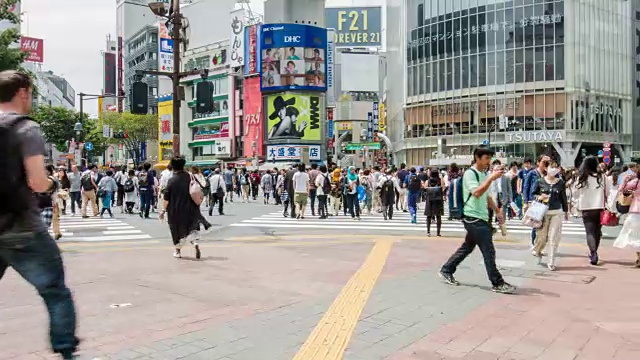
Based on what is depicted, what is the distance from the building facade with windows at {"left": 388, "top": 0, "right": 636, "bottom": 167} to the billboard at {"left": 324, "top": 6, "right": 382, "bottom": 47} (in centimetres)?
4012

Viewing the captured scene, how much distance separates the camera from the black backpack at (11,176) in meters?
3.37

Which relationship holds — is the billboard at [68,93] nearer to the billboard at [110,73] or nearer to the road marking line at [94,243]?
the billboard at [110,73]

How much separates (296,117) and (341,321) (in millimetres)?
56158

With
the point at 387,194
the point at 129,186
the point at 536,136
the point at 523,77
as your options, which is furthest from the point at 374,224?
the point at 523,77

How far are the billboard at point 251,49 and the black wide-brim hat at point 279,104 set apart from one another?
445cm

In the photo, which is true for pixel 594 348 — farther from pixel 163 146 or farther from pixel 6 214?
pixel 163 146

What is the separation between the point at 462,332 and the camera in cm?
505

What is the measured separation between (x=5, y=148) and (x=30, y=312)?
3071 millimetres

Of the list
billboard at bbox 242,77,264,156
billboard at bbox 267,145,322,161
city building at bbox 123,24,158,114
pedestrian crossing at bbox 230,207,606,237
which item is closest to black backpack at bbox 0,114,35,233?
pedestrian crossing at bbox 230,207,606,237

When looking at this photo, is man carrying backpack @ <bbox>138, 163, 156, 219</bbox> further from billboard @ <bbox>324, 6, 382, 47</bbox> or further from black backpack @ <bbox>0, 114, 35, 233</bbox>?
billboard @ <bbox>324, 6, 382, 47</bbox>

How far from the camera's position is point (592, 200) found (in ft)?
29.0

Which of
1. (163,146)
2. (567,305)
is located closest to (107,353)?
(567,305)

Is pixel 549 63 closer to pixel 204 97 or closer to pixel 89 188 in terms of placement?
pixel 89 188

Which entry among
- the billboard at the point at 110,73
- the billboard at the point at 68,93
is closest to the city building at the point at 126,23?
the billboard at the point at 110,73
